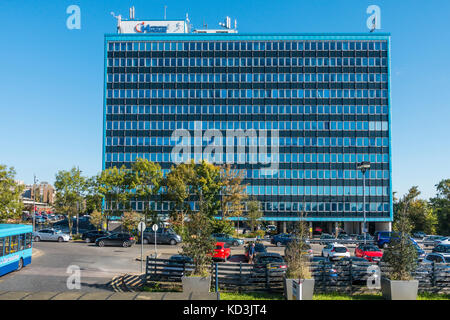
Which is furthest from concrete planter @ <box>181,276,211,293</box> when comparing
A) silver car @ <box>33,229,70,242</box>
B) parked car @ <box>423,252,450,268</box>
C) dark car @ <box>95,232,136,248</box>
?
silver car @ <box>33,229,70,242</box>

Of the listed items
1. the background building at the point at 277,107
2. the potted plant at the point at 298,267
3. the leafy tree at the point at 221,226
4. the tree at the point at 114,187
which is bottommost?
the leafy tree at the point at 221,226

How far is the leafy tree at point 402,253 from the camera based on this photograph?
1459 centimetres

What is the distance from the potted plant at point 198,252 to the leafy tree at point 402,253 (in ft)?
23.6

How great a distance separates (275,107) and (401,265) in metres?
68.0

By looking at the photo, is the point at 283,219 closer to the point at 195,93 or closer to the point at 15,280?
the point at 195,93

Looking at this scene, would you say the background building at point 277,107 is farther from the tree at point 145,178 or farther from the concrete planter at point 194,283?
the concrete planter at point 194,283

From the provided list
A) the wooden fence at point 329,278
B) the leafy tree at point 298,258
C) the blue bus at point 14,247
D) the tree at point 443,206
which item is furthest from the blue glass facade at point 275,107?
the leafy tree at point 298,258

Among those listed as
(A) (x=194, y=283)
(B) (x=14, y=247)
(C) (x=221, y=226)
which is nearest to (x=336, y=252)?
(A) (x=194, y=283)

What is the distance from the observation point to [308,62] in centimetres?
8138

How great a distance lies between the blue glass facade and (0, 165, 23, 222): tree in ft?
133

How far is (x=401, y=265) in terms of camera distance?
575 inches
